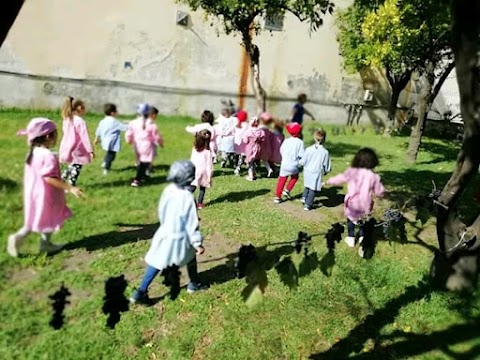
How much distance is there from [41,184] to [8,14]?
96cm

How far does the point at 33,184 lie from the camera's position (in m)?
2.05

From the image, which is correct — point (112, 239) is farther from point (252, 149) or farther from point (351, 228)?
point (252, 149)

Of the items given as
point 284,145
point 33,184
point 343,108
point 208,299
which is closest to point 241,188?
point 284,145

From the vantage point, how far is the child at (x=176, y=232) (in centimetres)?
168

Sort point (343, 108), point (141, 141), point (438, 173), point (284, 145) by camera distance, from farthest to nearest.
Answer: point (438, 173)
point (284, 145)
point (343, 108)
point (141, 141)

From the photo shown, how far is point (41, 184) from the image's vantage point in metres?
2.32

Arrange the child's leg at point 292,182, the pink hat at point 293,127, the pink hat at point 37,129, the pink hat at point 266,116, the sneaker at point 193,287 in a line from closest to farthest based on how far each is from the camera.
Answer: the pink hat at point 37,129
the pink hat at point 266,116
the pink hat at point 293,127
the sneaker at point 193,287
the child's leg at point 292,182

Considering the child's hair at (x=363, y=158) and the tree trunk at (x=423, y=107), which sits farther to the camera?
the tree trunk at (x=423, y=107)

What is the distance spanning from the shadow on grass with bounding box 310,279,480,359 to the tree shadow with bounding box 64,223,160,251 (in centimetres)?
187

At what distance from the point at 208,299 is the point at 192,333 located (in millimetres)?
476

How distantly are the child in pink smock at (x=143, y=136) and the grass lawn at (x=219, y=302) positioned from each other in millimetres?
521

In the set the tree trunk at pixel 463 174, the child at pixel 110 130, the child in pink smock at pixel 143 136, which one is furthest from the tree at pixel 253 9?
the child in pink smock at pixel 143 136

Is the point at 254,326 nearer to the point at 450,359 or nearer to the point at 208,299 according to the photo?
the point at 208,299

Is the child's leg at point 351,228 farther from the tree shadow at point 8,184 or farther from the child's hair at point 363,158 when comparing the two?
the tree shadow at point 8,184
